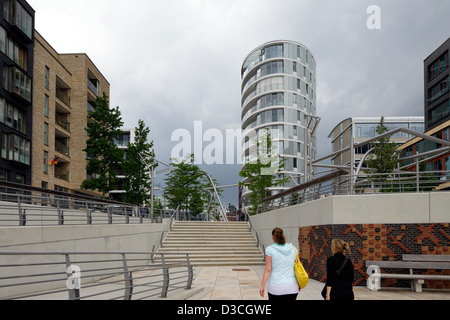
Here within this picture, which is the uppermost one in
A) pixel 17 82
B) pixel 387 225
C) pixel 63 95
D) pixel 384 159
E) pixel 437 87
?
pixel 437 87

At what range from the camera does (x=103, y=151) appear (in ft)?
115

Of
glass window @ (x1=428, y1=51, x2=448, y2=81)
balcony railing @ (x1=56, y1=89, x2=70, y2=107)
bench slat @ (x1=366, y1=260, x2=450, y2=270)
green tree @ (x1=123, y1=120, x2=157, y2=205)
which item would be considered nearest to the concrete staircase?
bench slat @ (x1=366, y1=260, x2=450, y2=270)

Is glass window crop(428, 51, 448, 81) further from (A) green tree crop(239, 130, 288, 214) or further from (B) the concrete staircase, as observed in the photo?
(B) the concrete staircase

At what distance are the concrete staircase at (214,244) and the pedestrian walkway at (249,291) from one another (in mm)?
4580

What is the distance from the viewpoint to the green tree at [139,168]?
37875mm

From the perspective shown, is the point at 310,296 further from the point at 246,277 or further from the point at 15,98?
the point at 15,98

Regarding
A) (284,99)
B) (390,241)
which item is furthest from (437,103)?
(390,241)

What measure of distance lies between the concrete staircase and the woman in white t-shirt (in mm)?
14474

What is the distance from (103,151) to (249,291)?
25.7 meters

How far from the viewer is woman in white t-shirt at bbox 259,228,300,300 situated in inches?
218

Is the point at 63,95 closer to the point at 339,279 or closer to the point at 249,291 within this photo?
the point at 249,291
